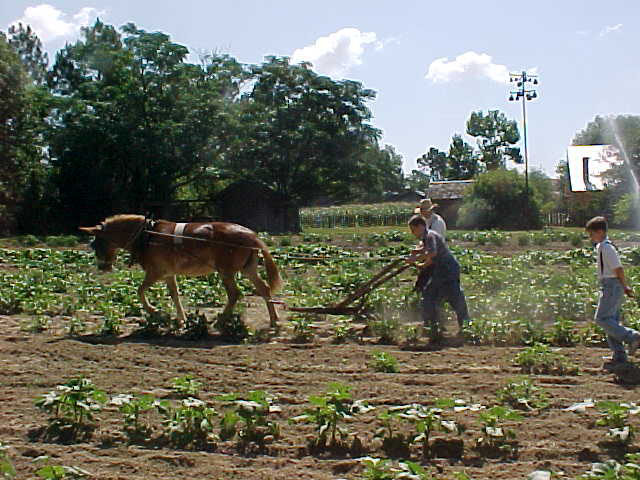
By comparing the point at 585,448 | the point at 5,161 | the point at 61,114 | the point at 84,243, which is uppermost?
the point at 61,114

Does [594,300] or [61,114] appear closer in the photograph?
[594,300]

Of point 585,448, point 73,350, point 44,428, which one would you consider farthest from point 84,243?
point 585,448

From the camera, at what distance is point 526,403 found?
644 centimetres

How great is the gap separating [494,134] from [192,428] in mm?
112260

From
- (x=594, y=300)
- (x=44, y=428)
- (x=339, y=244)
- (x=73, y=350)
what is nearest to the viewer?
(x=44, y=428)

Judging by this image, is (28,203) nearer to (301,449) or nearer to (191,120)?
(191,120)

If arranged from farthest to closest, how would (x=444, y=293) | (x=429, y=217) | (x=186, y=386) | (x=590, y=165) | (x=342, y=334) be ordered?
1. (x=590, y=165)
2. (x=429, y=217)
3. (x=444, y=293)
4. (x=342, y=334)
5. (x=186, y=386)

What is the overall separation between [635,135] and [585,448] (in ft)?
172

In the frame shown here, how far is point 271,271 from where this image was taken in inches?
442

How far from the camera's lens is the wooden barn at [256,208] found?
44469 millimetres

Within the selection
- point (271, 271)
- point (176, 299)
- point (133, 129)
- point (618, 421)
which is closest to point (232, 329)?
point (271, 271)

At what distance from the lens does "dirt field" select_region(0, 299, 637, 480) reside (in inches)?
212

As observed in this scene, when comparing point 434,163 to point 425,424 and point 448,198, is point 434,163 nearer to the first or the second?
point 448,198

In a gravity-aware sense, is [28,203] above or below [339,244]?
above
